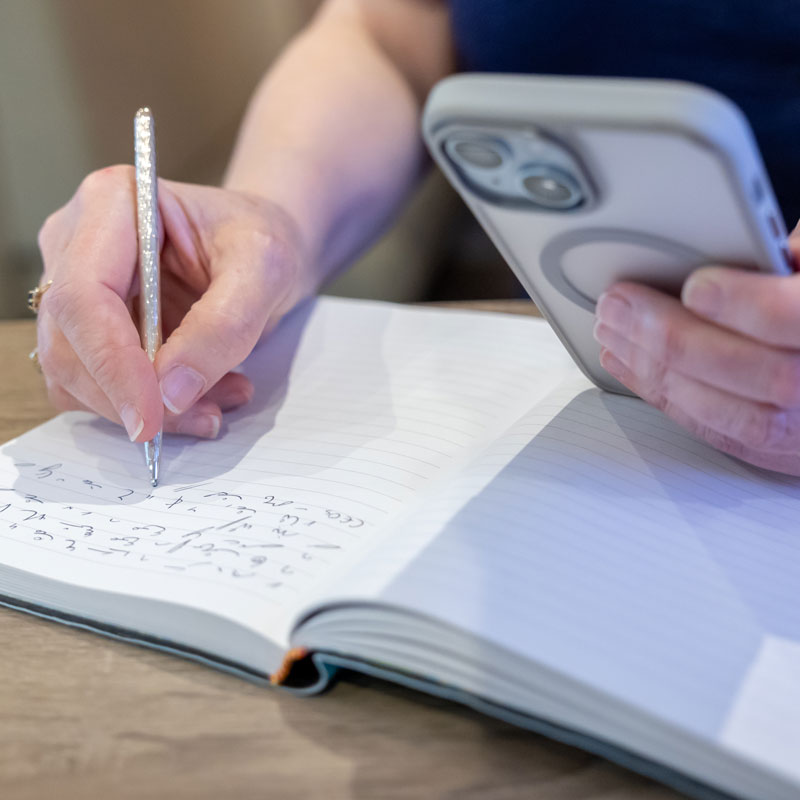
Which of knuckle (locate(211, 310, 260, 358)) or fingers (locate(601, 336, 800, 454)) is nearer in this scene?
fingers (locate(601, 336, 800, 454))

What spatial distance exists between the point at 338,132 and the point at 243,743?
0.58 metres

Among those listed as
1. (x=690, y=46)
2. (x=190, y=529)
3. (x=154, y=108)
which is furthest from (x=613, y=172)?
(x=154, y=108)

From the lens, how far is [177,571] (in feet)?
1.20

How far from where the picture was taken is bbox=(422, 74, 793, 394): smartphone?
281 mm

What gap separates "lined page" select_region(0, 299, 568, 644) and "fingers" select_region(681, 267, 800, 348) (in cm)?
15

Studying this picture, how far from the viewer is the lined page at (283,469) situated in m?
0.37

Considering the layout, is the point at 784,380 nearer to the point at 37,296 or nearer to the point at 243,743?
the point at 243,743

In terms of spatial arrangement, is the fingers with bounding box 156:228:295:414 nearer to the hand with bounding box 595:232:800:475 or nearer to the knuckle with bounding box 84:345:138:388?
the knuckle with bounding box 84:345:138:388

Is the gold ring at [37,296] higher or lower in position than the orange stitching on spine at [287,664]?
higher

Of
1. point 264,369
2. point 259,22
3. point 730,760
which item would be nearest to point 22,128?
point 259,22

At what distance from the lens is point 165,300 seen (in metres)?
0.58

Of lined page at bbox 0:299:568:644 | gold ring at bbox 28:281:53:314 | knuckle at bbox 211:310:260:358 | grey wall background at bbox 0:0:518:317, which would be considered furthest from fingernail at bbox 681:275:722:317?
grey wall background at bbox 0:0:518:317

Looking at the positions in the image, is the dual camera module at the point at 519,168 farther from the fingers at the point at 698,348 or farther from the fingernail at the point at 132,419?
the fingernail at the point at 132,419

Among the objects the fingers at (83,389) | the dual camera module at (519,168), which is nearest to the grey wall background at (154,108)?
the fingers at (83,389)
